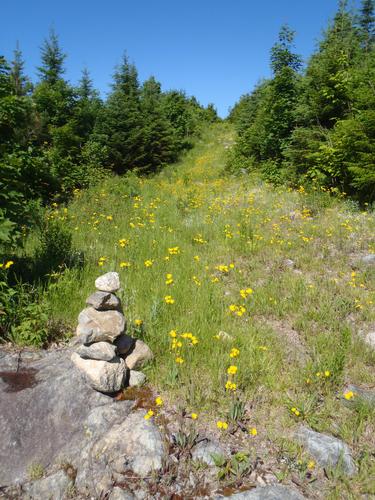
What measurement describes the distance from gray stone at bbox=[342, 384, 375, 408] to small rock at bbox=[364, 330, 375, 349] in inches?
31.0

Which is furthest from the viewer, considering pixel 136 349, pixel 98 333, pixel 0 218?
pixel 0 218

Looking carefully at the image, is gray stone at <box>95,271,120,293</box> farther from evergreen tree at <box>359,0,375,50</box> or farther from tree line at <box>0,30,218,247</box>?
evergreen tree at <box>359,0,375,50</box>

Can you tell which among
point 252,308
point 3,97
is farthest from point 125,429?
point 3,97

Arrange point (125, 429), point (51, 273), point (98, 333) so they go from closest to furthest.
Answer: point (125, 429)
point (98, 333)
point (51, 273)

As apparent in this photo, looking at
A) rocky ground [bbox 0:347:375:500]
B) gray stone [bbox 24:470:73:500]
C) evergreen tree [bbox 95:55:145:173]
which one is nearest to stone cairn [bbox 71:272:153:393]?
rocky ground [bbox 0:347:375:500]

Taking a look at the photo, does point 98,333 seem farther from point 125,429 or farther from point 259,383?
point 259,383

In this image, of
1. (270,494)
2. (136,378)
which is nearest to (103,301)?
(136,378)

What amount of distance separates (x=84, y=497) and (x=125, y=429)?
559 millimetres

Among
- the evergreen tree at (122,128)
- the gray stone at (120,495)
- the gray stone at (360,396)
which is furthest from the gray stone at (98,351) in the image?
the evergreen tree at (122,128)

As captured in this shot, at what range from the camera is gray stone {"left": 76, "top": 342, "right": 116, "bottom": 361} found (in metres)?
3.45

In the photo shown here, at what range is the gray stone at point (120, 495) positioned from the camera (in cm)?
256

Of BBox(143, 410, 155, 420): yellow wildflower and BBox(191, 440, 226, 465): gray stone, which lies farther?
BBox(143, 410, 155, 420): yellow wildflower

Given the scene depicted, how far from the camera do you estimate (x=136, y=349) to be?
386 cm

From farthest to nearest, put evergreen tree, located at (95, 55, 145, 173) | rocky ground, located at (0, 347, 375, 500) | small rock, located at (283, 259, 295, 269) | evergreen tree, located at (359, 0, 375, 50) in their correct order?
evergreen tree, located at (359, 0, 375, 50)
evergreen tree, located at (95, 55, 145, 173)
small rock, located at (283, 259, 295, 269)
rocky ground, located at (0, 347, 375, 500)
